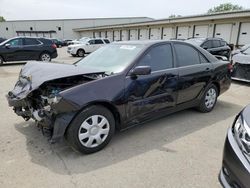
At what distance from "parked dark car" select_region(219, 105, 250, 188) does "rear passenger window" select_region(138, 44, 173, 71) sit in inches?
69.6

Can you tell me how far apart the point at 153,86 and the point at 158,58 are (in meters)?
0.53

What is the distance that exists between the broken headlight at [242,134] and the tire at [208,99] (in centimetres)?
259

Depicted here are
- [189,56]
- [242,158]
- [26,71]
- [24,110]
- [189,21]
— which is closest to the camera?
[242,158]

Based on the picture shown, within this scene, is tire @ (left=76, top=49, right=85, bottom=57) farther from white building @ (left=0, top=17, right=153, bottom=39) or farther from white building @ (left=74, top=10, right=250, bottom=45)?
white building @ (left=0, top=17, right=153, bottom=39)

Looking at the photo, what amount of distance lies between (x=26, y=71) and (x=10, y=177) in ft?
5.74

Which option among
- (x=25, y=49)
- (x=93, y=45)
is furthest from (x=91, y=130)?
(x=93, y=45)

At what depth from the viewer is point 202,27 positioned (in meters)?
22.0

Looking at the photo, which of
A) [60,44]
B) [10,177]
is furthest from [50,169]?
[60,44]

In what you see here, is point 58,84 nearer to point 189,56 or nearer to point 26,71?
point 26,71

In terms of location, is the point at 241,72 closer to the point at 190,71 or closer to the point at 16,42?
the point at 190,71

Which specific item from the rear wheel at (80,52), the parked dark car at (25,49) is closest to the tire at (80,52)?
the rear wheel at (80,52)

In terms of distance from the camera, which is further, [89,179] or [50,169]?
[50,169]

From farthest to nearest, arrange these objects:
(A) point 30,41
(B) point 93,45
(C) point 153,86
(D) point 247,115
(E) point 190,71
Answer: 1. (B) point 93,45
2. (A) point 30,41
3. (E) point 190,71
4. (C) point 153,86
5. (D) point 247,115

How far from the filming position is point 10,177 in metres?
→ 2.68
